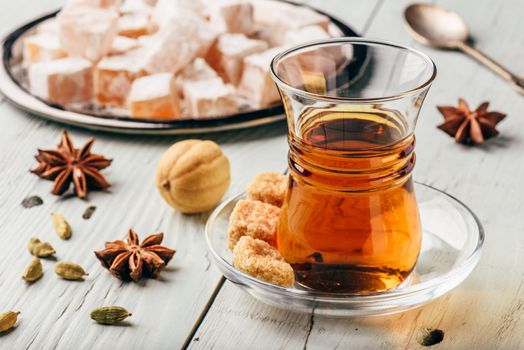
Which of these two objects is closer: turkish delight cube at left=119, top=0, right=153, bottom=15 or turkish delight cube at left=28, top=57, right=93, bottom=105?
turkish delight cube at left=28, top=57, right=93, bottom=105

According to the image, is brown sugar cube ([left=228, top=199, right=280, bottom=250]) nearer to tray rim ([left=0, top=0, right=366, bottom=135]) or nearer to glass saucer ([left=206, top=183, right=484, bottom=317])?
glass saucer ([left=206, top=183, right=484, bottom=317])

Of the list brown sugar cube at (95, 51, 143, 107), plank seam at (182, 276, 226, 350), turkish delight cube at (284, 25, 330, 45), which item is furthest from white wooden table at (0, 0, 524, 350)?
turkish delight cube at (284, 25, 330, 45)

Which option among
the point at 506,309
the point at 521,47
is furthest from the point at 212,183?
the point at 521,47

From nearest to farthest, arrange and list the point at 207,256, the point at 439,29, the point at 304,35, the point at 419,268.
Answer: the point at 419,268 → the point at 207,256 → the point at 304,35 → the point at 439,29

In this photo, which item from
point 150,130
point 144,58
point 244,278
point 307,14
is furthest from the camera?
point 307,14

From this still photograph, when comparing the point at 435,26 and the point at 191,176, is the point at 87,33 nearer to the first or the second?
the point at 191,176

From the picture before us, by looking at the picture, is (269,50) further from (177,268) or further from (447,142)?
(177,268)

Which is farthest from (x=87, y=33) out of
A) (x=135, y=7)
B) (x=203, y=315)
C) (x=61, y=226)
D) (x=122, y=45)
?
(x=203, y=315)
